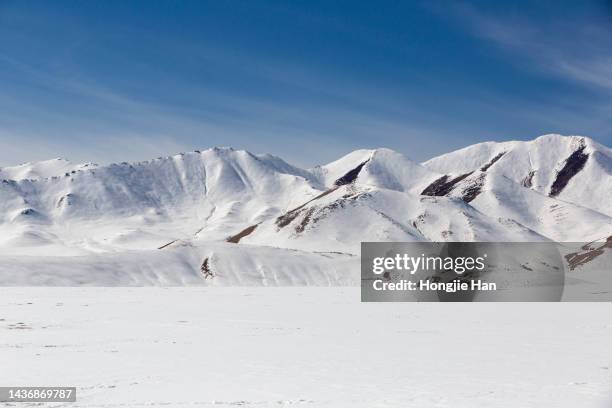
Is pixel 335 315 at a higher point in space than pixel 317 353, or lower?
higher

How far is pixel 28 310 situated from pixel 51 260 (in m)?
72.3

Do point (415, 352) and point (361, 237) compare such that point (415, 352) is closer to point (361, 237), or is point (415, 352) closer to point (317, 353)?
point (317, 353)

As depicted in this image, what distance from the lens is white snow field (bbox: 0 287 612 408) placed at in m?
20.5

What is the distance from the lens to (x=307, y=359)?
2833 centimetres

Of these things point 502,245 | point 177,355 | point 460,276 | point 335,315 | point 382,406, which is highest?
point 502,245

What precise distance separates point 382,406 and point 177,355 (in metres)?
13.3

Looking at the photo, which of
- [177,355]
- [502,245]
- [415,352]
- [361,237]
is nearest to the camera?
[177,355]

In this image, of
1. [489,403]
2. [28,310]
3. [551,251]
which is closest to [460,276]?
[551,251]

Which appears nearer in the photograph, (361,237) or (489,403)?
(489,403)

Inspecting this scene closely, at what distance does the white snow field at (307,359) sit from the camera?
2047 cm

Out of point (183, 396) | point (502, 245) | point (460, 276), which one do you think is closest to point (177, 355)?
point (183, 396)

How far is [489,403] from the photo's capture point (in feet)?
64.6

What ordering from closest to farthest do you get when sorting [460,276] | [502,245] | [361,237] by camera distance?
[460,276] → [502,245] → [361,237]

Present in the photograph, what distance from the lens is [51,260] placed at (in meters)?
120
